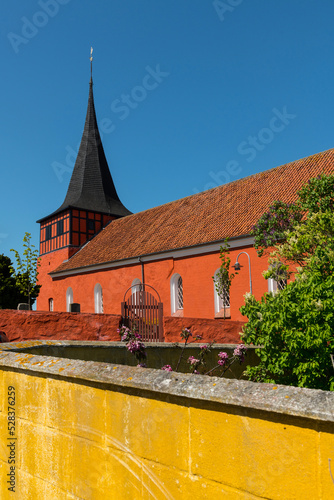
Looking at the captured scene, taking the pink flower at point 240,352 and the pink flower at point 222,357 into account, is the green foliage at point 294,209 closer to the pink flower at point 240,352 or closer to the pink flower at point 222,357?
the pink flower at point 240,352

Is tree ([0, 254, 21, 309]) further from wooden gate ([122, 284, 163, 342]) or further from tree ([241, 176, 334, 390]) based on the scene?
tree ([241, 176, 334, 390])

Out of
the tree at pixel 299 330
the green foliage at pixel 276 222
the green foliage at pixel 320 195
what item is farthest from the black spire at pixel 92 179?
the tree at pixel 299 330

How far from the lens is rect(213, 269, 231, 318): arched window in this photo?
18266mm

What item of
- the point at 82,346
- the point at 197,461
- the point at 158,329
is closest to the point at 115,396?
the point at 197,461

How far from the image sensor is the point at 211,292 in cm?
1884

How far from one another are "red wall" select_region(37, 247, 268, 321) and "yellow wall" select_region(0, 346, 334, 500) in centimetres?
1420

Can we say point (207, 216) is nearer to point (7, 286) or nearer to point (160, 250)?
point (160, 250)

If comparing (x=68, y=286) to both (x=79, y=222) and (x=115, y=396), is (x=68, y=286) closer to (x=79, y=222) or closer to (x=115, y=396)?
(x=79, y=222)

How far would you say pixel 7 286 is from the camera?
2502 cm

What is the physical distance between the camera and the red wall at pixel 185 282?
17.5 m

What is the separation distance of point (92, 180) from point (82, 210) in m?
4.48

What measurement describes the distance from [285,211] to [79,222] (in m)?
22.2

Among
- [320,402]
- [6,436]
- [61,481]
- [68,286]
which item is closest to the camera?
[320,402]

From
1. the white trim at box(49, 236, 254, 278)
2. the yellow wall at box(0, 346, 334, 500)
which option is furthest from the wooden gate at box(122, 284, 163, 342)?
the yellow wall at box(0, 346, 334, 500)
